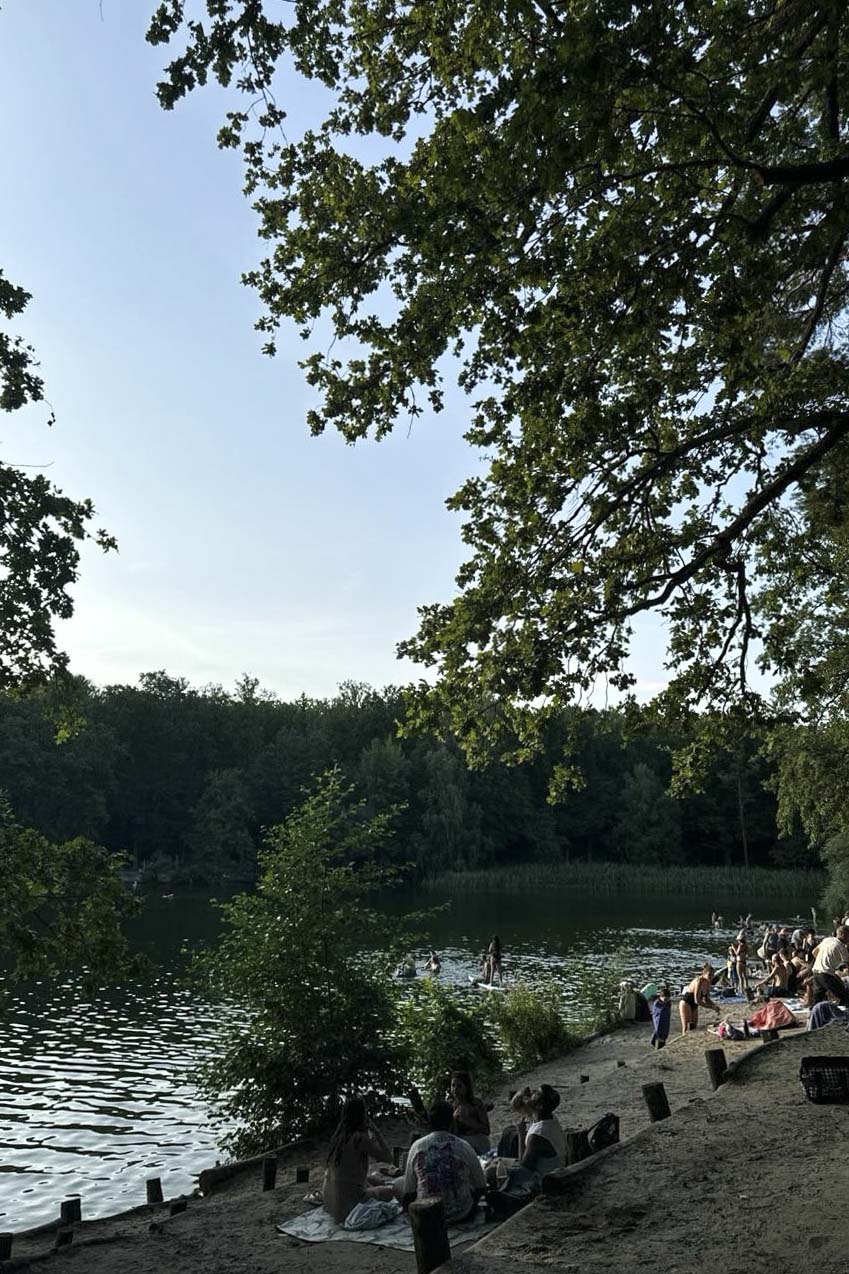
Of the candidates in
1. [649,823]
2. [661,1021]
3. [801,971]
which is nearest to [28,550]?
[661,1021]

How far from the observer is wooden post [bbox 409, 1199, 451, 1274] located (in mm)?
6586

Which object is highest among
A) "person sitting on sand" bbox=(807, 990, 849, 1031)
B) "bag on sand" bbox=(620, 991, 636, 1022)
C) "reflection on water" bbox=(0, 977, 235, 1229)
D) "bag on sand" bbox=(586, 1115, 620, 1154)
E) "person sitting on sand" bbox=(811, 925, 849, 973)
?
"person sitting on sand" bbox=(811, 925, 849, 973)

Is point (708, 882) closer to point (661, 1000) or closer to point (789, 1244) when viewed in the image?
point (661, 1000)

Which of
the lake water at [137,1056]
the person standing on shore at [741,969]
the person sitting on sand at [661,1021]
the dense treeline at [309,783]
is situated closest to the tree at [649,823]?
the dense treeline at [309,783]

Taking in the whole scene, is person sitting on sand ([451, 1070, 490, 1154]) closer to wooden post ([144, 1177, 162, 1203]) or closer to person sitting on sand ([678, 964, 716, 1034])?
wooden post ([144, 1177, 162, 1203])

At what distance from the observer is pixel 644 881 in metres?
74.8

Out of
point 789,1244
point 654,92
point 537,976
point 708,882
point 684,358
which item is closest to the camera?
point 789,1244

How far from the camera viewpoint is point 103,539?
39.7ft

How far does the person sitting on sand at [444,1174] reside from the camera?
29.2ft

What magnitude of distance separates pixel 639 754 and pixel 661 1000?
9195 cm

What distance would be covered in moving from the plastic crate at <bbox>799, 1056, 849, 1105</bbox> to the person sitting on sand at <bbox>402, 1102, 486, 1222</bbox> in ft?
13.9

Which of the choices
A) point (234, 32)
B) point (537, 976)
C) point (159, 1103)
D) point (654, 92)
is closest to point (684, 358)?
point (654, 92)

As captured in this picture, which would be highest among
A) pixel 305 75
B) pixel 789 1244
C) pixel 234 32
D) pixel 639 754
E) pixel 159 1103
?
pixel 639 754

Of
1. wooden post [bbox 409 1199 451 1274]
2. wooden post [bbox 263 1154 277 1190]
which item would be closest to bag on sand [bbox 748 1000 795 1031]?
wooden post [bbox 263 1154 277 1190]
